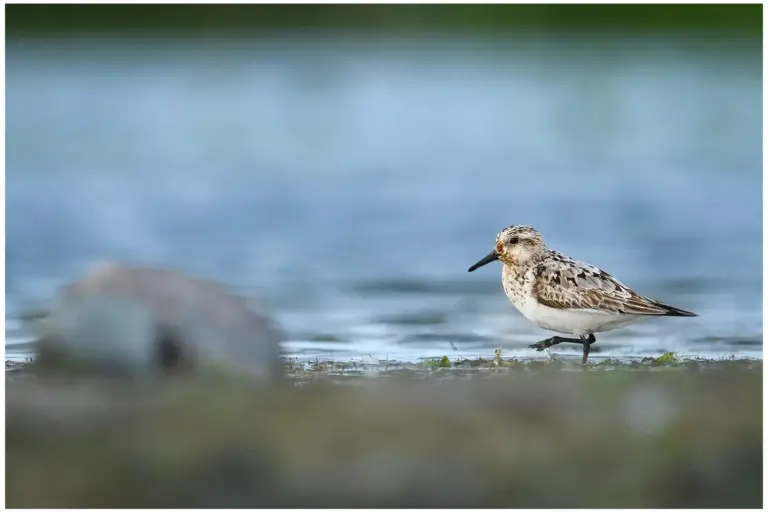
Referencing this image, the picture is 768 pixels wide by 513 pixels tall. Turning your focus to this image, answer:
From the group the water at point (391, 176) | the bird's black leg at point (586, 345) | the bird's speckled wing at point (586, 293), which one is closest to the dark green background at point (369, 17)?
the water at point (391, 176)

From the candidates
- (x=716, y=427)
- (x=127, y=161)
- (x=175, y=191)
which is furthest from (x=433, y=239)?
(x=716, y=427)

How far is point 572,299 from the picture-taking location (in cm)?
663

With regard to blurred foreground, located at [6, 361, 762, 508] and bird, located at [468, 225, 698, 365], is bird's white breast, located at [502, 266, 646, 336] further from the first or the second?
blurred foreground, located at [6, 361, 762, 508]

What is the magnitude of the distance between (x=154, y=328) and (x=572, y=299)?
2256 mm

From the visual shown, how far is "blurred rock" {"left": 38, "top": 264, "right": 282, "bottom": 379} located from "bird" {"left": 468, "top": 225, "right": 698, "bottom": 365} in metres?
1.54

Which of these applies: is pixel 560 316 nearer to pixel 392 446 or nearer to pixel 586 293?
pixel 586 293

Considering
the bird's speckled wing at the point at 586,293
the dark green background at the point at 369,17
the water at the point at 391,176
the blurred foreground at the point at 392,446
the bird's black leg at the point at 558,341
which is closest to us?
the blurred foreground at the point at 392,446

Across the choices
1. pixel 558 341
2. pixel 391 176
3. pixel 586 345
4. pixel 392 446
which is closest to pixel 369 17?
pixel 391 176

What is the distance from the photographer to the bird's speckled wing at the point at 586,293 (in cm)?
659

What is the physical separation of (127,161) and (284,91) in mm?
2933

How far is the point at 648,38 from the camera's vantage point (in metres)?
16.6

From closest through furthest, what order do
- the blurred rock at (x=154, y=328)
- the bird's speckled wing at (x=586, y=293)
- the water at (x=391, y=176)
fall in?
1. the blurred rock at (x=154, y=328)
2. the bird's speckled wing at (x=586, y=293)
3. the water at (x=391, y=176)

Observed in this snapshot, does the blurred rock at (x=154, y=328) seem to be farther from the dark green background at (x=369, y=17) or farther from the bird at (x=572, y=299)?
the dark green background at (x=369, y=17)

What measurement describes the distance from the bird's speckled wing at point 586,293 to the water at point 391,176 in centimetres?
60
